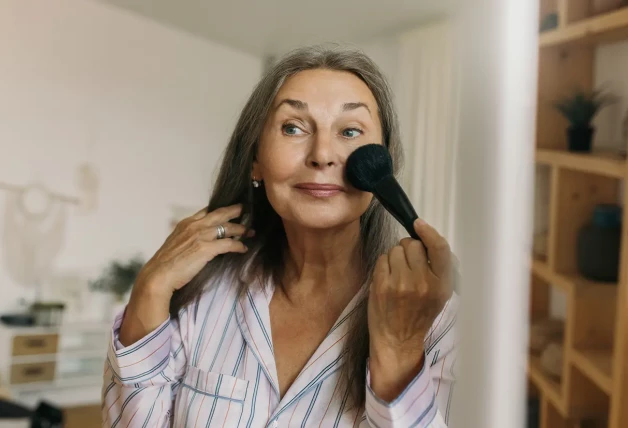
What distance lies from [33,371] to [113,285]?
33 centimetres

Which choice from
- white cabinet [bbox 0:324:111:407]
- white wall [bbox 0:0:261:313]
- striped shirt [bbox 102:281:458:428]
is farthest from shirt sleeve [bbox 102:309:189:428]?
white cabinet [bbox 0:324:111:407]

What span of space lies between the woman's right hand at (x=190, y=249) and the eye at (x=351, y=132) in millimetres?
181

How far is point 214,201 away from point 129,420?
230mm

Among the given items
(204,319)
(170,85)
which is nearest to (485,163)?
(204,319)

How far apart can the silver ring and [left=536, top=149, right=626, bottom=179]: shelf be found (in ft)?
1.31

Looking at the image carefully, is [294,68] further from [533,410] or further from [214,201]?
[533,410]

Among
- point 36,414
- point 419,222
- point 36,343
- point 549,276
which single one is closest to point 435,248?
point 419,222

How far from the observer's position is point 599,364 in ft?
0.58

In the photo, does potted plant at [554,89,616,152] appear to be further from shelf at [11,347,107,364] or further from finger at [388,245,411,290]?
shelf at [11,347,107,364]

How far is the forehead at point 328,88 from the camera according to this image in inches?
17.3

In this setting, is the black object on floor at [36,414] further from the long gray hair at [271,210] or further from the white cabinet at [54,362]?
the long gray hair at [271,210]

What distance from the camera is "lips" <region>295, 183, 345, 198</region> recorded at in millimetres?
422

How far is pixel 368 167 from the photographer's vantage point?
401mm

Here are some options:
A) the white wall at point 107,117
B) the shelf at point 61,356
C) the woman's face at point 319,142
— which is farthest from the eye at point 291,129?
the shelf at point 61,356
